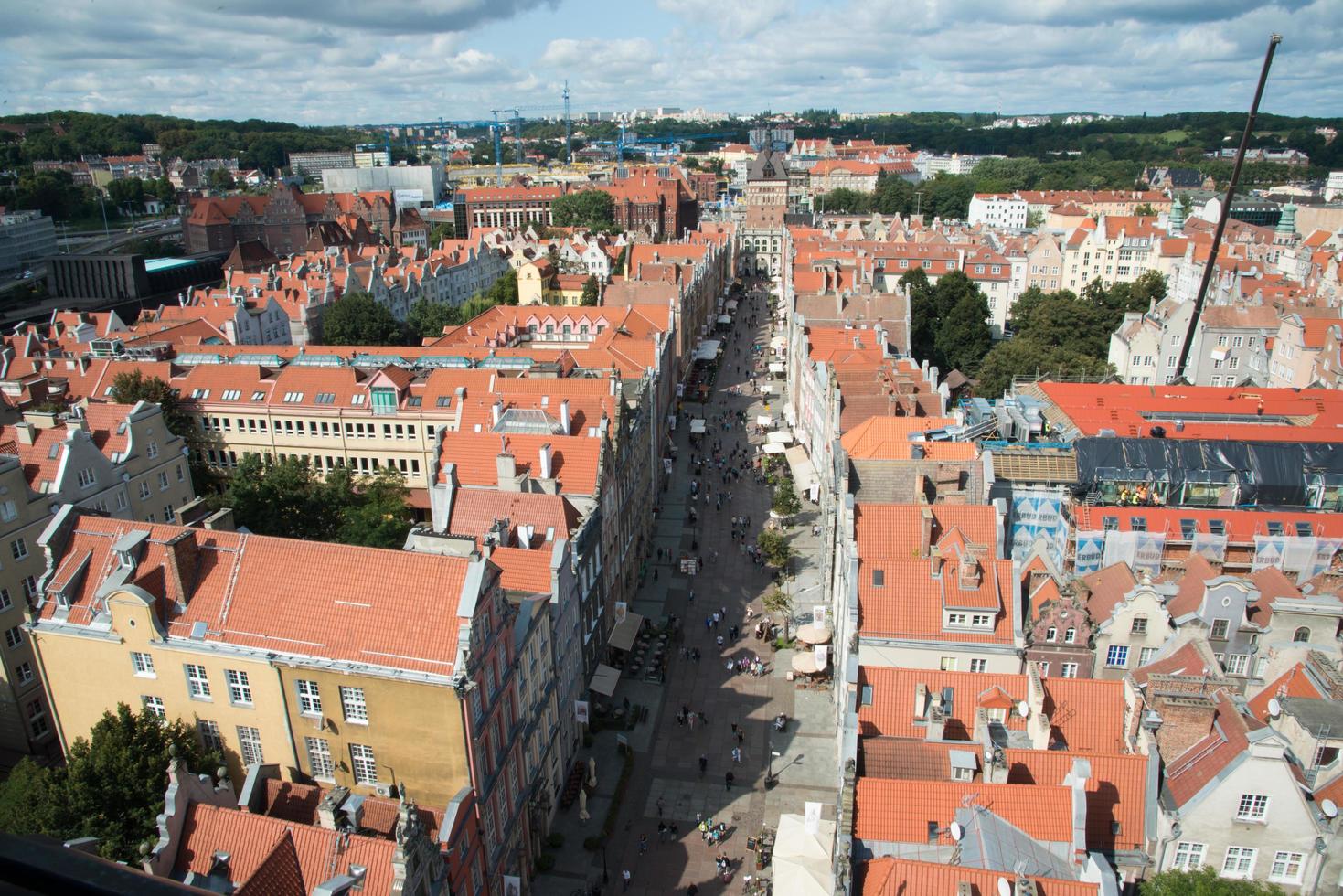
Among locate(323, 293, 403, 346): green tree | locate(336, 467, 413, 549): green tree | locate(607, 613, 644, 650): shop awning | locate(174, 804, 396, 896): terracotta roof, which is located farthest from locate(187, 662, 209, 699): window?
locate(323, 293, 403, 346): green tree

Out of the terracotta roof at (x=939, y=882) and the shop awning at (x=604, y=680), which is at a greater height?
the terracotta roof at (x=939, y=882)

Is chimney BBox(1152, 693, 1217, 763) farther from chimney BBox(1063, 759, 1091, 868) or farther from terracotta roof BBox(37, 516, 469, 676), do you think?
terracotta roof BBox(37, 516, 469, 676)

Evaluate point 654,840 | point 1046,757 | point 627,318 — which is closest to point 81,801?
point 654,840

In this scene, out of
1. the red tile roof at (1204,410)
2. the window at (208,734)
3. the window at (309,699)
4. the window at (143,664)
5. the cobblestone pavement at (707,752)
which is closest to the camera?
the window at (309,699)

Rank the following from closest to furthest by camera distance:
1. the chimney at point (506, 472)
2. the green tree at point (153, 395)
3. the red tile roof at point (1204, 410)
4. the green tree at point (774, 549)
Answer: the chimney at point (506, 472)
the red tile roof at point (1204, 410)
the green tree at point (774, 549)
the green tree at point (153, 395)

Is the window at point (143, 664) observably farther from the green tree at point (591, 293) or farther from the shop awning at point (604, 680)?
the green tree at point (591, 293)

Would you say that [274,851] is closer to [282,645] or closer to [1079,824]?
[282,645]

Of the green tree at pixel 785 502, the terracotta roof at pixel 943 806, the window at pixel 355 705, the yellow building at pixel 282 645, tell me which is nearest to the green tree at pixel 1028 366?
the green tree at pixel 785 502
